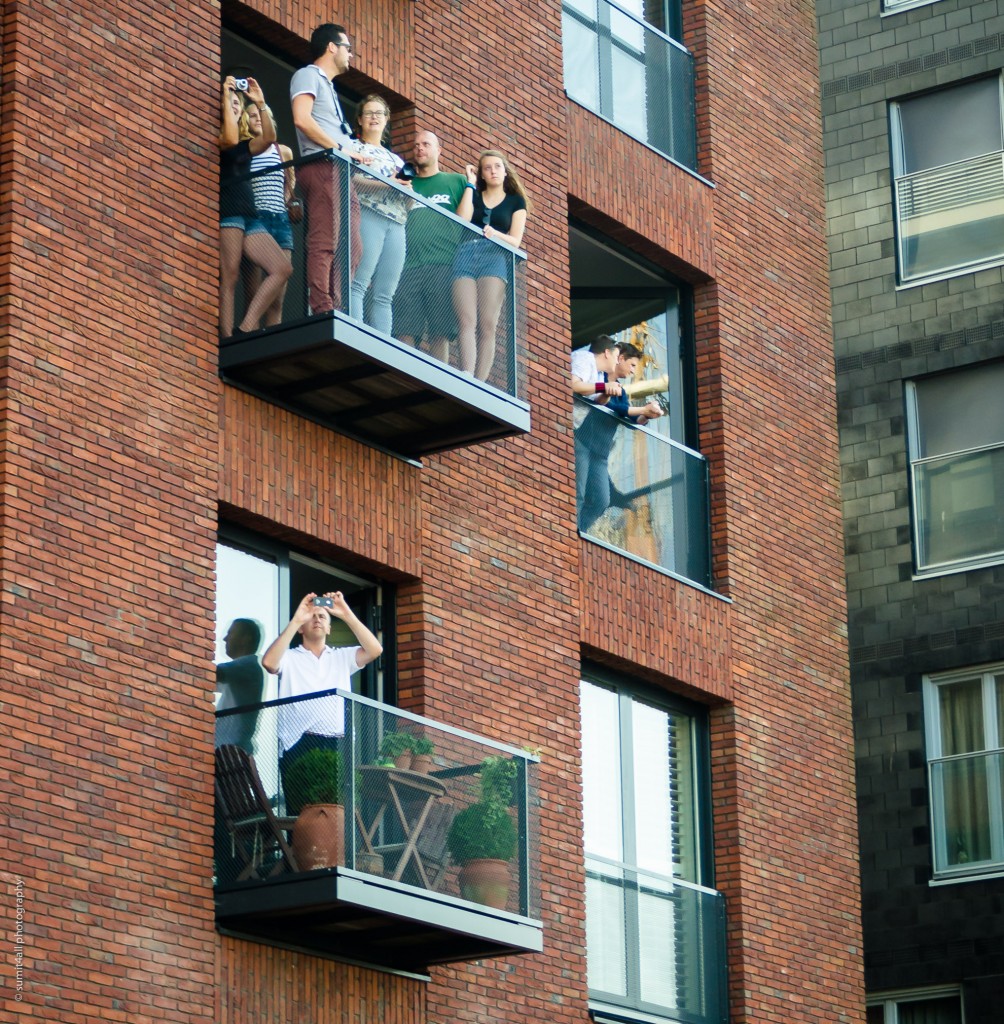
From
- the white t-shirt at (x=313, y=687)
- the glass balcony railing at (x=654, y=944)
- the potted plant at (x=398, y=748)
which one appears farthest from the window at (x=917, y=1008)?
the potted plant at (x=398, y=748)

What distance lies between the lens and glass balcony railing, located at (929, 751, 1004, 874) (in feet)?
92.1

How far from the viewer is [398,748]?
16.8 metres

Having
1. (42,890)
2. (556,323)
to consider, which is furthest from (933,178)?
(42,890)

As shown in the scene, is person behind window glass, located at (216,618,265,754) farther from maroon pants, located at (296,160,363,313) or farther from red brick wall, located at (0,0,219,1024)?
maroon pants, located at (296,160,363,313)

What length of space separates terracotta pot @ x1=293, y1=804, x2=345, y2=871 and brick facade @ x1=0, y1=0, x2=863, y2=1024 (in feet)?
A: 2.39

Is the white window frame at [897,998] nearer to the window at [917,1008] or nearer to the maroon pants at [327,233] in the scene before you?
the window at [917,1008]

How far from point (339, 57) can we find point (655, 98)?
6.30 metres

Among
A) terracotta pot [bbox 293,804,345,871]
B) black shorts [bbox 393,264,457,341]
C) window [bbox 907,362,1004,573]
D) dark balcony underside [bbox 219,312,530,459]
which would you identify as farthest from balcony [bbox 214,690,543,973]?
window [bbox 907,362,1004,573]

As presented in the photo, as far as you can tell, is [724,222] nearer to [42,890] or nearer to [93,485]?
[93,485]

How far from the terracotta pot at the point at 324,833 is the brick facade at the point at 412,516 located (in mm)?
728

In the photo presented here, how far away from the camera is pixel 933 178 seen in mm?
30469

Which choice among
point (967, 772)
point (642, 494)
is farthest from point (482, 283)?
point (967, 772)

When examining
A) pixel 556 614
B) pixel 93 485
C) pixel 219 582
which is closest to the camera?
pixel 93 485

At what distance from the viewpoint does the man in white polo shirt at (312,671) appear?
1631cm
